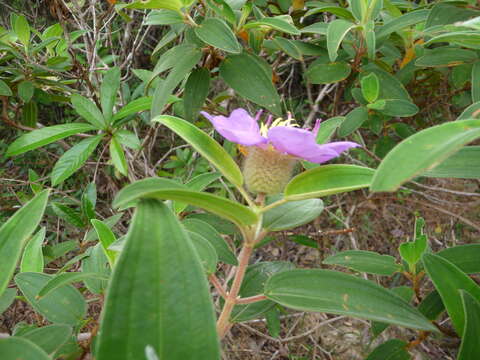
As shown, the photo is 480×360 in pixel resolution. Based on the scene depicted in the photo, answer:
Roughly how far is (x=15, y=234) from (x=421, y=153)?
52 cm

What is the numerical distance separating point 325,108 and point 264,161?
176 centimetres

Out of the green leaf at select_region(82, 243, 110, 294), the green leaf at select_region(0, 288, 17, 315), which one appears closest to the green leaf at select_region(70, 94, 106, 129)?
the green leaf at select_region(82, 243, 110, 294)

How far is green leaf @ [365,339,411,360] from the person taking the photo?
79 cm

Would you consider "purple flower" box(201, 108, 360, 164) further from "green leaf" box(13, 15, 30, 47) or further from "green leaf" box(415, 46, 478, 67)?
"green leaf" box(13, 15, 30, 47)

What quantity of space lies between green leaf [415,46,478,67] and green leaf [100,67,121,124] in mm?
880

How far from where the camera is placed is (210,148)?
1.93ft

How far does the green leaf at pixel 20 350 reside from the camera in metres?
0.46

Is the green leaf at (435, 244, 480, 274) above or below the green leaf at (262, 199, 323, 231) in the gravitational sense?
below

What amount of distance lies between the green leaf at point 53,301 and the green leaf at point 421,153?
→ 2.05 ft

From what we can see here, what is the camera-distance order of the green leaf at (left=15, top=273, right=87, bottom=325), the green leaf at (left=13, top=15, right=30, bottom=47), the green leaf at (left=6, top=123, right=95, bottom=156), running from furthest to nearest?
1. the green leaf at (left=13, top=15, right=30, bottom=47)
2. the green leaf at (left=6, top=123, right=95, bottom=156)
3. the green leaf at (left=15, top=273, right=87, bottom=325)

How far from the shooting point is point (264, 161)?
61cm

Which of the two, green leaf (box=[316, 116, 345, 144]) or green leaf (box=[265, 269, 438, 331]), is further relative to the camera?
green leaf (box=[316, 116, 345, 144])

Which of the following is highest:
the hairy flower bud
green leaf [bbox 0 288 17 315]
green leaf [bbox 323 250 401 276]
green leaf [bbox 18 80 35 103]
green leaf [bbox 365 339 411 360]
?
the hairy flower bud

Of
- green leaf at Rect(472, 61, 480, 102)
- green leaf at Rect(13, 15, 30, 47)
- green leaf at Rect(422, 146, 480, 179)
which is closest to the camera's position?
green leaf at Rect(422, 146, 480, 179)
